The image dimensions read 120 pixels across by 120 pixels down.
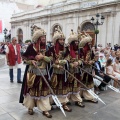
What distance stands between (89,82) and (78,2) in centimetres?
1848

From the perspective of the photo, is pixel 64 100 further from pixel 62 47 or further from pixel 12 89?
pixel 12 89

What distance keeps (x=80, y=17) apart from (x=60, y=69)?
18.7 m

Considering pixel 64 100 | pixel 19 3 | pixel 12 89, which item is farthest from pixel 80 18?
pixel 19 3

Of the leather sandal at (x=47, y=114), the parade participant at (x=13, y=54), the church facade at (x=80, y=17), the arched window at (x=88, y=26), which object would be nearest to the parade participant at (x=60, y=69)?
the leather sandal at (x=47, y=114)

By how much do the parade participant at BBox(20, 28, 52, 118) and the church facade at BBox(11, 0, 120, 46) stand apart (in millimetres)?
11299

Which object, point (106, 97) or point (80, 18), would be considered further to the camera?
point (80, 18)

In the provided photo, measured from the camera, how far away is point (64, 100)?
452cm

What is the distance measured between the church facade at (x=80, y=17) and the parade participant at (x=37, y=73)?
11.3 m

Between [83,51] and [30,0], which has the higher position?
[30,0]

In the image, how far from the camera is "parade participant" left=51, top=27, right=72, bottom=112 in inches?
169

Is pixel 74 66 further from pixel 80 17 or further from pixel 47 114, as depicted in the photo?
pixel 80 17

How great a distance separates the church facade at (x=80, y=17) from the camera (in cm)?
1894

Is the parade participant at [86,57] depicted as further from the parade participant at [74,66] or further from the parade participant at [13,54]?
the parade participant at [13,54]

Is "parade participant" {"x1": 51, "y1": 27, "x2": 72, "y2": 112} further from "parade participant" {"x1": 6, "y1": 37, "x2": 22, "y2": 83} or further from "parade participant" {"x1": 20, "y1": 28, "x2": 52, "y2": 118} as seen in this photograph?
"parade participant" {"x1": 6, "y1": 37, "x2": 22, "y2": 83}
